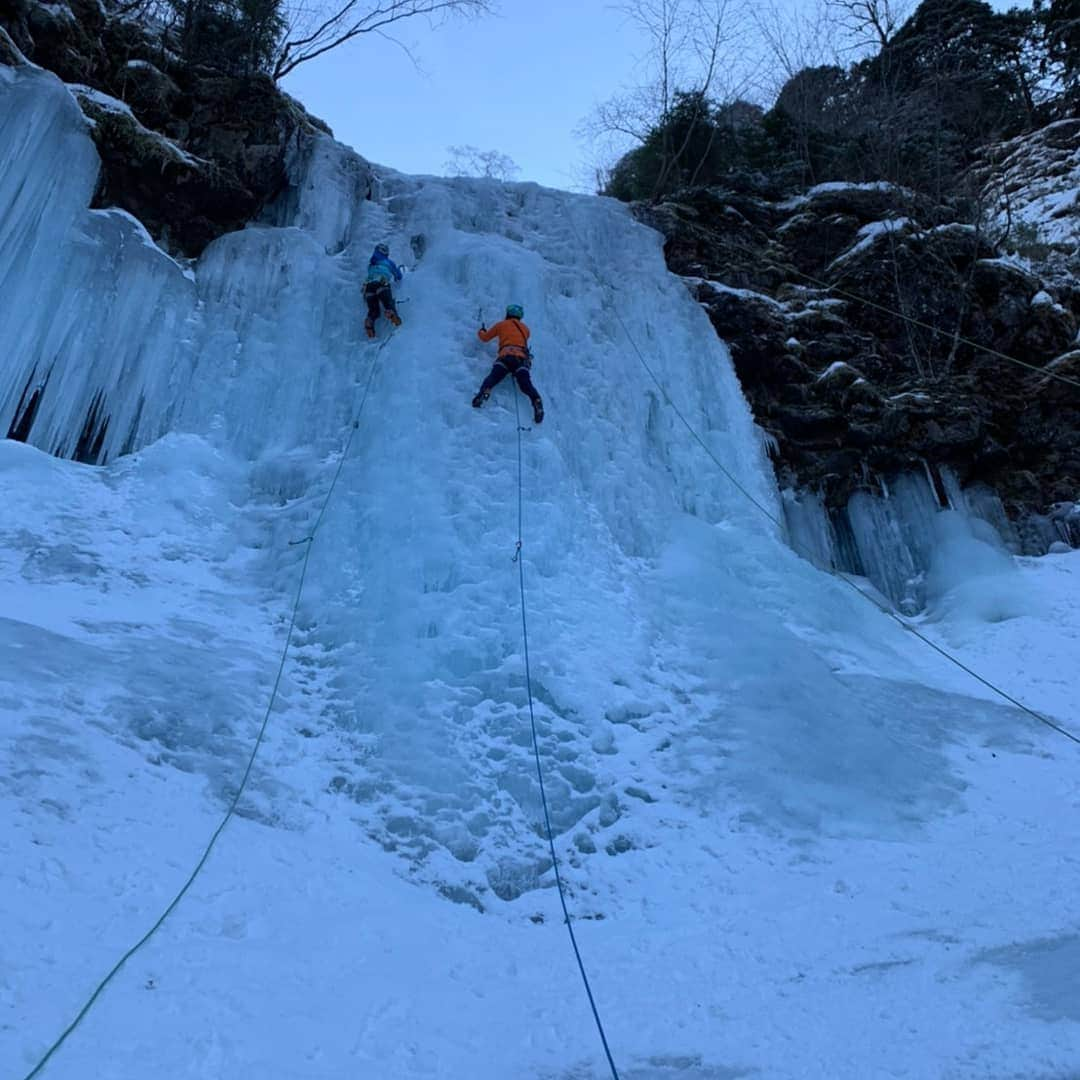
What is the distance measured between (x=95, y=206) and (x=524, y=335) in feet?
16.3

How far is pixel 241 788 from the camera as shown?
5.33 meters

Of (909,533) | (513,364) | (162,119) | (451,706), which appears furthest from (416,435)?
(909,533)

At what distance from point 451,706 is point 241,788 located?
64.7 inches

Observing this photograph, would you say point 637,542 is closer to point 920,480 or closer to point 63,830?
point 920,480

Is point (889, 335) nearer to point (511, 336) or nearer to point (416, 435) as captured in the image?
point (511, 336)

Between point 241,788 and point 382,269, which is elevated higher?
point 382,269

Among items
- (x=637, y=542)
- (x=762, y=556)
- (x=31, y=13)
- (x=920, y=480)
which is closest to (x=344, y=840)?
(x=637, y=542)

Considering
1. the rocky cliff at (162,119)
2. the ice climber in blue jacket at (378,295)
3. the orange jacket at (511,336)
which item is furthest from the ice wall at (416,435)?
the rocky cliff at (162,119)

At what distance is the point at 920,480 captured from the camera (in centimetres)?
1128

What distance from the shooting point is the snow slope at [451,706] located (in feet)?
12.6

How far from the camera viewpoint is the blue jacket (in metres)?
9.50

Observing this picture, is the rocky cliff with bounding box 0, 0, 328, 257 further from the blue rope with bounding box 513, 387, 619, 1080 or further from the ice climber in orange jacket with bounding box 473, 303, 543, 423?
the blue rope with bounding box 513, 387, 619, 1080

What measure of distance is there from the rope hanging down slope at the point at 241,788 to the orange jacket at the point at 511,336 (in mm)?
1203

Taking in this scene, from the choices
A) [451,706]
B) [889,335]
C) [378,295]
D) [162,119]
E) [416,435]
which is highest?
[889,335]
